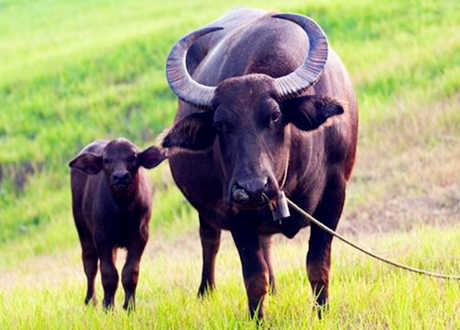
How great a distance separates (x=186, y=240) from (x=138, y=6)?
778 inches

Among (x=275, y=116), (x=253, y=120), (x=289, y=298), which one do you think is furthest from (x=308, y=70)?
(x=289, y=298)

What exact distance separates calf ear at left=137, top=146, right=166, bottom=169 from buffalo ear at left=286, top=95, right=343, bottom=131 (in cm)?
227

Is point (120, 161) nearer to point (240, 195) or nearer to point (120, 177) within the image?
point (120, 177)

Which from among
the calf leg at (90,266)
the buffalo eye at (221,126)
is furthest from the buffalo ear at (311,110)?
the calf leg at (90,266)

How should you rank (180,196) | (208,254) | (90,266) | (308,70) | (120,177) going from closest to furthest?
(308,70), (120,177), (208,254), (90,266), (180,196)

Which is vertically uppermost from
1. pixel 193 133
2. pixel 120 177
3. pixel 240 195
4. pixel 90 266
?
pixel 193 133

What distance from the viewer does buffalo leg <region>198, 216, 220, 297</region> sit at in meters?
7.23

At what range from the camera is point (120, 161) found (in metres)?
7.34

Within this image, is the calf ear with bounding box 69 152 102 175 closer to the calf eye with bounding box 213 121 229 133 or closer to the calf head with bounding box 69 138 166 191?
the calf head with bounding box 69 138 166 191

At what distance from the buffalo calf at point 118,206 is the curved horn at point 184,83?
1617 mm

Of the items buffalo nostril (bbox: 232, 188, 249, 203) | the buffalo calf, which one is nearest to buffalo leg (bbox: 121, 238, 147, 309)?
the buffalo calf

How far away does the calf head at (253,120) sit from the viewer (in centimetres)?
474

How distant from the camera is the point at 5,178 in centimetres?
1609

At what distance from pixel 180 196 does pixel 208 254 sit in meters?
5.70
